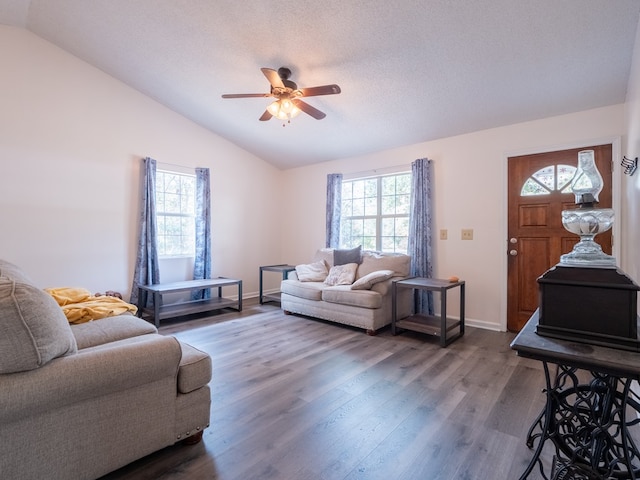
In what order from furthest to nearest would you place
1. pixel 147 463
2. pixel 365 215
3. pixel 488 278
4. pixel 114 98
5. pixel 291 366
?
pixel 365 215
pixel 114 98
pixel 488 278
pixel 291 366
pixel 147 463

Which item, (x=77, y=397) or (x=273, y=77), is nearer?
(x=77, y=397)

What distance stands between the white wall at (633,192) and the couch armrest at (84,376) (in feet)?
Result: 9.34

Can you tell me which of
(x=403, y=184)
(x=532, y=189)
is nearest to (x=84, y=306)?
(x=403, y=184)

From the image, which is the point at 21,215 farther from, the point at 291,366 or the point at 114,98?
the point at 291,366

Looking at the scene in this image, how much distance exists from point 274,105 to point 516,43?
6.77 ft

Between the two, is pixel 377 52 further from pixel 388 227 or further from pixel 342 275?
pixel 342 275

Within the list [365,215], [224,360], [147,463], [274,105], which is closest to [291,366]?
[224,360]

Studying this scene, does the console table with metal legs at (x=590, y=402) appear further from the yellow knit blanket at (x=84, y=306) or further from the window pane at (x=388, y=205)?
the window pane at (x=388, y=205)

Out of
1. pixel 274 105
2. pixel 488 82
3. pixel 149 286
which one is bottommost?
pixel 149 286

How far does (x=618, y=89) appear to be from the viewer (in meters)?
2.77

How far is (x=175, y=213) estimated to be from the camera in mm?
4637

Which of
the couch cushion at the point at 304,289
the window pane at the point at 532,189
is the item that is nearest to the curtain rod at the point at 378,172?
the window pane at the point at 532,189

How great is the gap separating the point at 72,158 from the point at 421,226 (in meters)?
4.34

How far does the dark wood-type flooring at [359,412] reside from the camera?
4.86 feet
